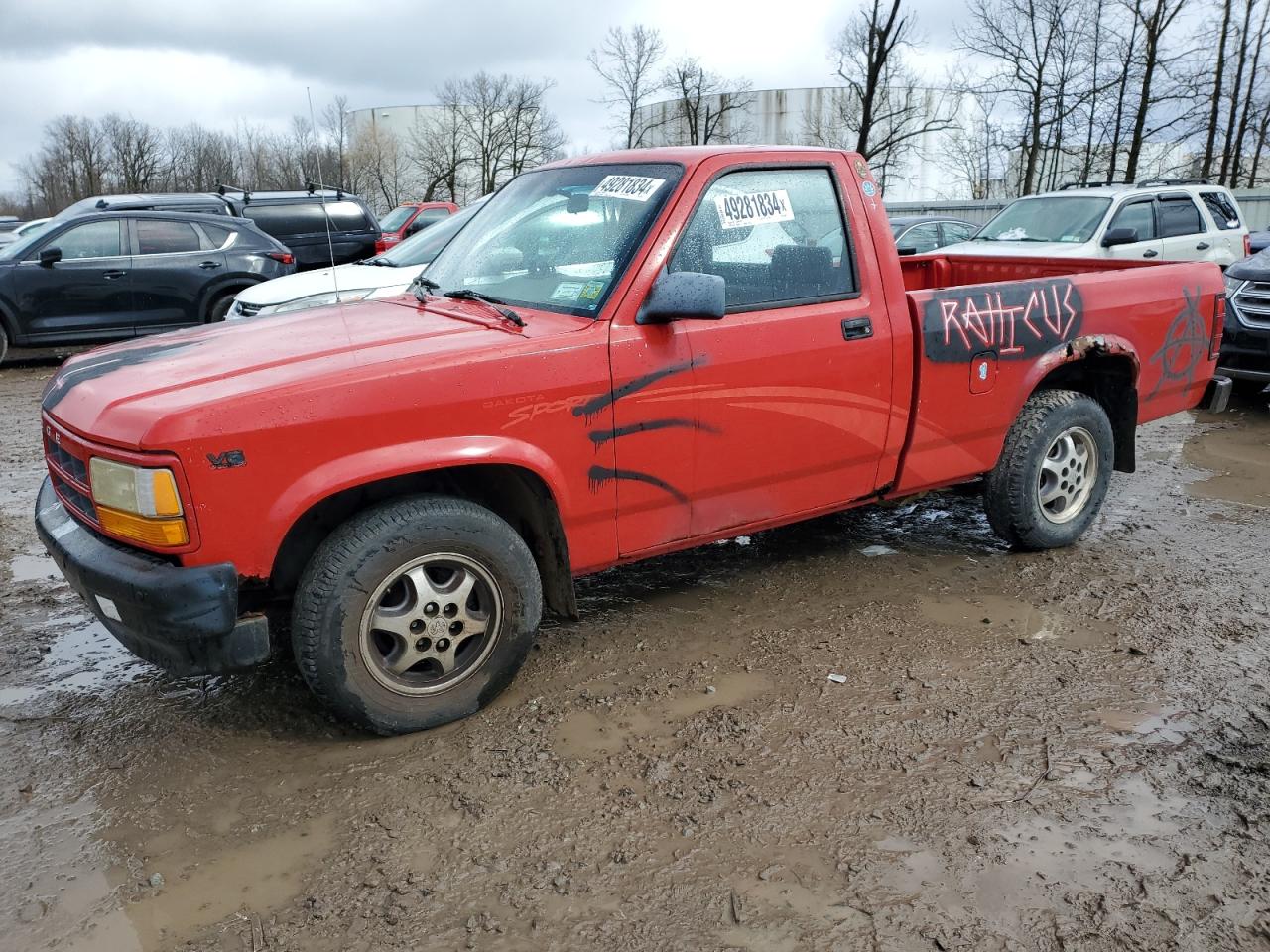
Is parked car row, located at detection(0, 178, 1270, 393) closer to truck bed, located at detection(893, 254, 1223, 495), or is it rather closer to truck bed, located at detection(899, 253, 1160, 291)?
truck bed, located at detection(899, 253, 1160, 291)

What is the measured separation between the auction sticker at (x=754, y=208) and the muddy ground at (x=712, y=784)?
1659 millimetres

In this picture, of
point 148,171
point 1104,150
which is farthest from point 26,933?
point 148,171

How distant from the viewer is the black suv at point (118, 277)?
1073 cm

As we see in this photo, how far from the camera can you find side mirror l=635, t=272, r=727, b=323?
323 centimetres

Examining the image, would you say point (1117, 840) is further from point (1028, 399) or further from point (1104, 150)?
point (1104, 150)

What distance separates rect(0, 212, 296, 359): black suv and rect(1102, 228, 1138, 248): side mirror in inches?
369

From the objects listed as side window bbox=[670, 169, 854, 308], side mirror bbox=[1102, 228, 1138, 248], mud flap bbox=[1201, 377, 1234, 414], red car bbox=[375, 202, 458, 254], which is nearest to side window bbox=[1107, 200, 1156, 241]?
side mirror bbox=[1102, 228, 1138, 248]

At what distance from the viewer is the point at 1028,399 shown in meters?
4.63

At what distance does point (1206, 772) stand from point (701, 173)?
2.61 metres

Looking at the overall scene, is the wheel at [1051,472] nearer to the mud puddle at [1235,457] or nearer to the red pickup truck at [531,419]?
the red pickup truck at [531,419]

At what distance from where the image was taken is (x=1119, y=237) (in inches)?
398

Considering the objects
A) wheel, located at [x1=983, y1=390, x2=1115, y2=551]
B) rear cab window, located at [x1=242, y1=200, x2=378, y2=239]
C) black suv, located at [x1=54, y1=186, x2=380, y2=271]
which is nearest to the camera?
wheel, located at [x1=983, y1=390, x2=1115, y2=551]

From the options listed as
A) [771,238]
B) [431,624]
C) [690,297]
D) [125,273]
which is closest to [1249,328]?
[771,238]

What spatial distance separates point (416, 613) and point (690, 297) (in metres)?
1.38
